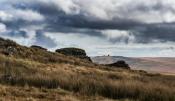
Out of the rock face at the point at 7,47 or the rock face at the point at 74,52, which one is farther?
the rock face at the point at 74,52

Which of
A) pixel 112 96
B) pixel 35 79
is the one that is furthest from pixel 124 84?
pixel 35 79

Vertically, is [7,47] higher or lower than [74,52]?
lower

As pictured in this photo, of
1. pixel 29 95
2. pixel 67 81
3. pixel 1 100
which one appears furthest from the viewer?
pixel 67 81

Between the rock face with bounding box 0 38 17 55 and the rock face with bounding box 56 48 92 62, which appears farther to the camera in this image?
the rock face with bounding box 56 48 92 62

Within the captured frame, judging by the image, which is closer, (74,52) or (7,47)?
(7,47)

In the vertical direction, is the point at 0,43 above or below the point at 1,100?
above

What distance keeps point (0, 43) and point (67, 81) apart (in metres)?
40.5

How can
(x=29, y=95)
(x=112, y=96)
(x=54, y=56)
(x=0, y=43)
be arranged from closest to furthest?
(x=29, y=95) → (x=112, y=96) → (x=0, y=43) → (x=54, y=56)

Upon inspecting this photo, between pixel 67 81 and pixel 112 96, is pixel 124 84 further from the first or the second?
pixel 67 81

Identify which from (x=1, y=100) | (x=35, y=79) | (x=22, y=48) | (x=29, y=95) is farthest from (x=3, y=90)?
(x=22, y=48)

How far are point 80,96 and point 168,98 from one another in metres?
4.63

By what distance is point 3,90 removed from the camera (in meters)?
25.4

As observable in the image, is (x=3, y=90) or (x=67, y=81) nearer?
(x=3, y=90)

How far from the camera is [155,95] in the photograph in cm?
2611
